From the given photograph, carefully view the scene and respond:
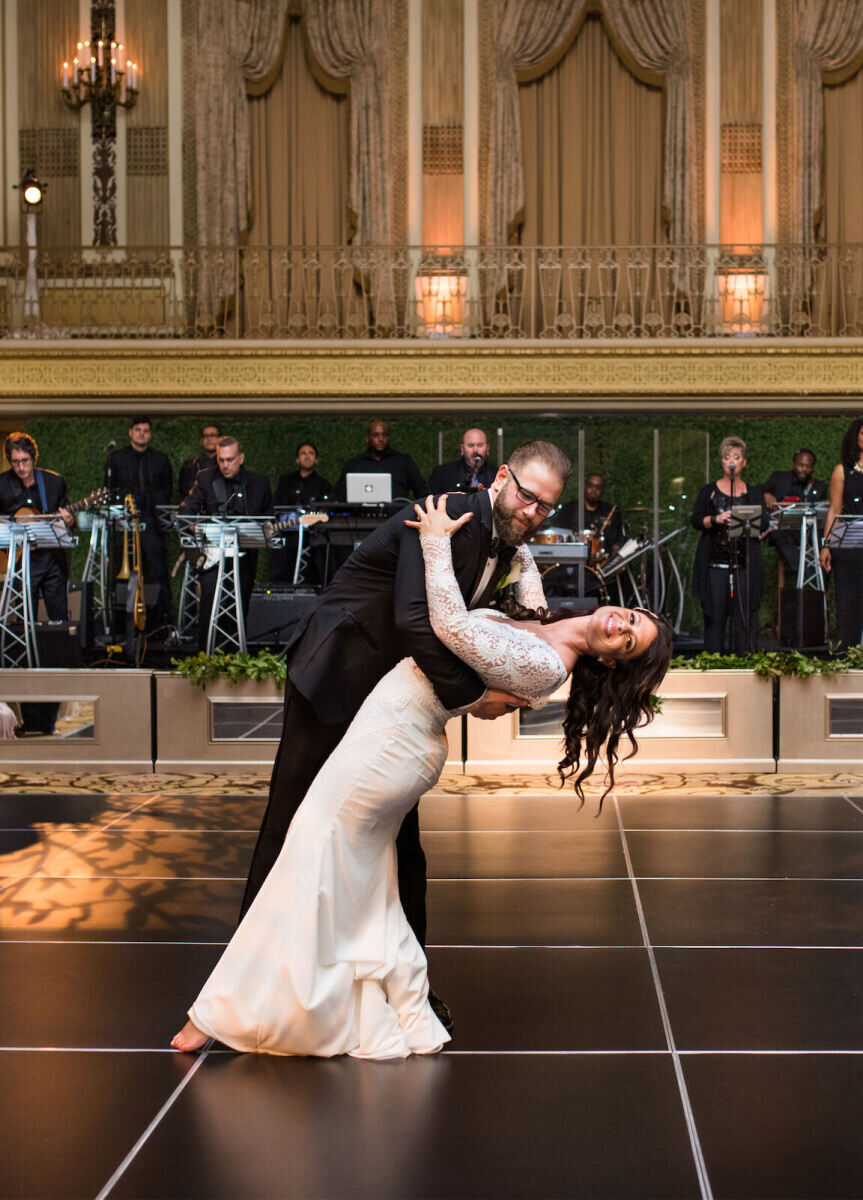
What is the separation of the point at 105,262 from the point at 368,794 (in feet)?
36.0

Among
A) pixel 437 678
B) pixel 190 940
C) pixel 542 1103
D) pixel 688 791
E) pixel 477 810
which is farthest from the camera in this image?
pixel 688 791

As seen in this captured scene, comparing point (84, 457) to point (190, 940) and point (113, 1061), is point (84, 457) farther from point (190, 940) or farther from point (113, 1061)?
point (113, 1061)

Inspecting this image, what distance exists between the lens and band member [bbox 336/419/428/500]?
10125 mm

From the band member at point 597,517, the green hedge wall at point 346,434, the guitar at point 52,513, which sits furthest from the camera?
the green hedge wall at point 346,434

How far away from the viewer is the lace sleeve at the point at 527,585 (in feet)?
9.70

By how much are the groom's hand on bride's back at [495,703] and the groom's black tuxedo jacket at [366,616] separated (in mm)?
73

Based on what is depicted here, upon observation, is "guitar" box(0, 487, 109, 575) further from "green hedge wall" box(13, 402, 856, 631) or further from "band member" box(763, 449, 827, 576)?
"band member" box(763, 449, 827, 576)

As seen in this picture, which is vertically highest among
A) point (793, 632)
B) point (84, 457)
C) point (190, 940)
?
point (84, 457)

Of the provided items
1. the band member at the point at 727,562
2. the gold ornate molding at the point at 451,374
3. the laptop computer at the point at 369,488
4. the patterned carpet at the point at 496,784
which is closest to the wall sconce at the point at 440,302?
the gold ornate molding at the point at 451,374

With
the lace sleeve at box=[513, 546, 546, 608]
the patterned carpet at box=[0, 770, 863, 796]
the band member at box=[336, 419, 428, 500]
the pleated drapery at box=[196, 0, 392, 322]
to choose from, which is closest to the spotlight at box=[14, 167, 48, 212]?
the pleated drapery at box=[196, 0, 392, 322]

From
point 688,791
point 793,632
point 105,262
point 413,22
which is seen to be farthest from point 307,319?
point 688,791

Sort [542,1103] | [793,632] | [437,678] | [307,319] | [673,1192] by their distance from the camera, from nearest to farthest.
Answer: [673,1192] → [542,1103] → [437,678] → [793,632] → [307,319]

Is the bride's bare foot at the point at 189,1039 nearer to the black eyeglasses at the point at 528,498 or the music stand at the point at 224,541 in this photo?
the black eyeglasses at the point at 528,498

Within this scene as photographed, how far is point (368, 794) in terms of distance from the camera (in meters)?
2.61
